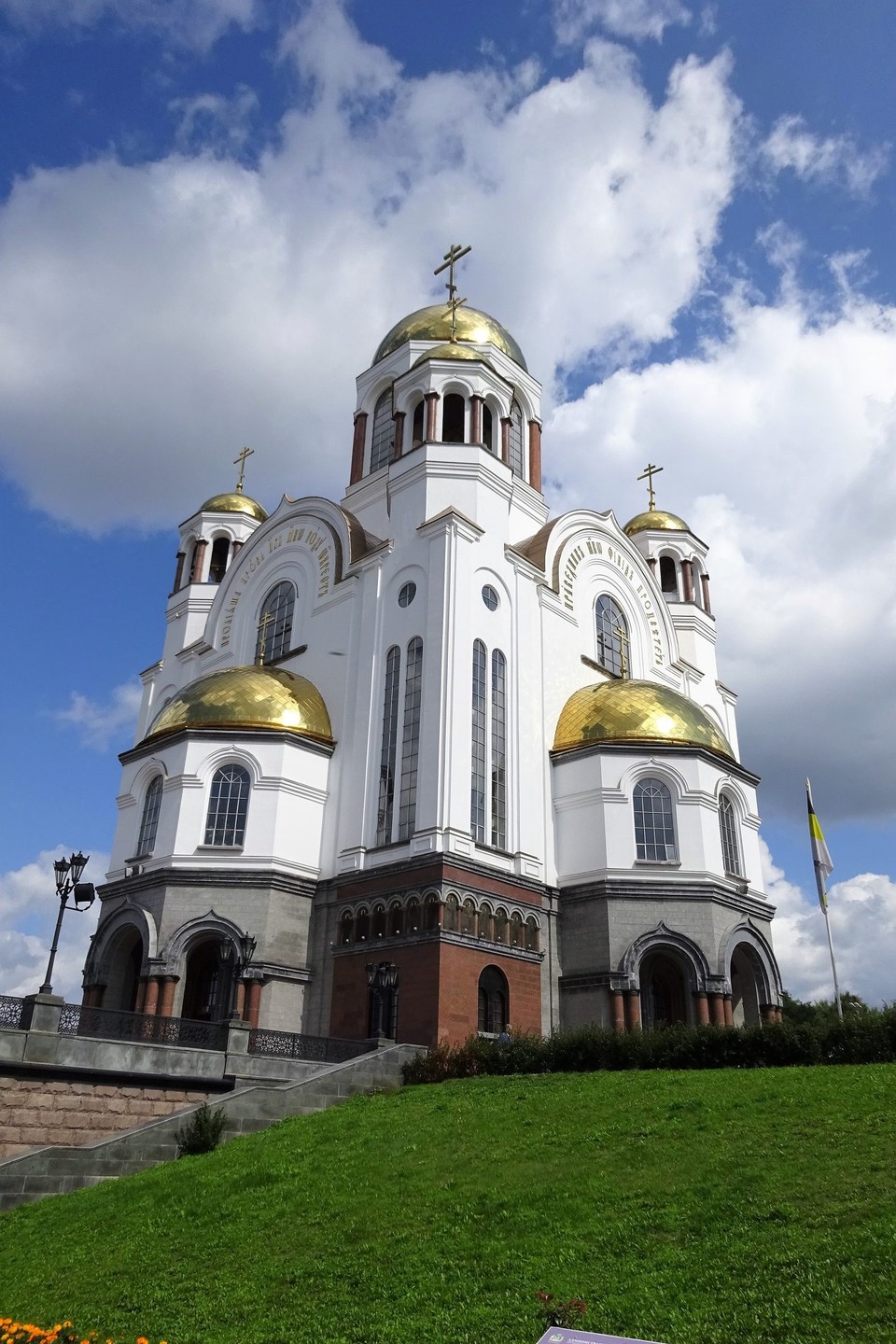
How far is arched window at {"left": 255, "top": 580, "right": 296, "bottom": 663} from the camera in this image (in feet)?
90.4

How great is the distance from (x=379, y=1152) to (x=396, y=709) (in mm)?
11912

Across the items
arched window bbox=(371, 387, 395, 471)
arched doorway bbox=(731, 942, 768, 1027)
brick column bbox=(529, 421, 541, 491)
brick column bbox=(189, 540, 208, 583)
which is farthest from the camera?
brick column bbox=(189, 540, 208, 583)

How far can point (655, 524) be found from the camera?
3475 cm

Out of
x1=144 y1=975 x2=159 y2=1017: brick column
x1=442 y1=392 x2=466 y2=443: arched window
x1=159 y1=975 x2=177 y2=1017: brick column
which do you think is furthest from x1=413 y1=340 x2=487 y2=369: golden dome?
x1=144 y1=975 x2=159 y2=1017: brick column

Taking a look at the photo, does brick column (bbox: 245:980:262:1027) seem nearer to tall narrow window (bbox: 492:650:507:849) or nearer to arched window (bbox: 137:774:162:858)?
arched window (bbox: 137:774:162:858)

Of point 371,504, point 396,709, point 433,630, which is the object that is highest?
point 371,504

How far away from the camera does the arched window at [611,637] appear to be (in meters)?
27.9

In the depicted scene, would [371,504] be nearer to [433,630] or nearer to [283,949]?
[433,630]

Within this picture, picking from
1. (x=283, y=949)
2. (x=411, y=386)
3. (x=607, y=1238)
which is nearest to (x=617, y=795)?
(x=283, y=949)

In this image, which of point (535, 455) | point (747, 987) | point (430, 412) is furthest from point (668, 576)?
point (747, 987)

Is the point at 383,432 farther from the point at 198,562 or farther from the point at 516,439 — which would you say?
Result: the point at 198,562

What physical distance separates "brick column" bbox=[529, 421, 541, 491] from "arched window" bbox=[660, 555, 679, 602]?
7.00 m

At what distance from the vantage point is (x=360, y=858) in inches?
858

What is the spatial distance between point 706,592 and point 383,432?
12.0 m
